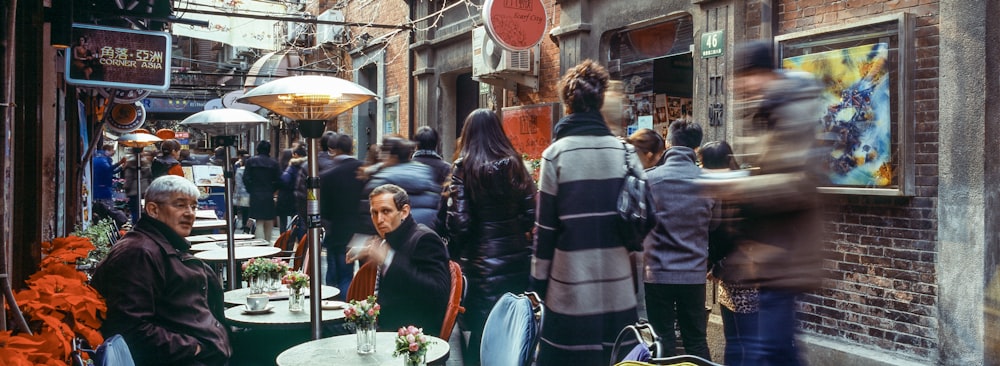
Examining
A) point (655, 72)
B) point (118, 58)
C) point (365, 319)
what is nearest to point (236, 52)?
point (655, 72)

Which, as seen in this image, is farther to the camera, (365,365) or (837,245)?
(837,245)

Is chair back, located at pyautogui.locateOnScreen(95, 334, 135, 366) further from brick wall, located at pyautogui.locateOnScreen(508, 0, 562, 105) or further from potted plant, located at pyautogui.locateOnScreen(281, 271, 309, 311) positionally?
brick wall, located at pyautogui.locateOnScreen(508, 0, 562, 105)

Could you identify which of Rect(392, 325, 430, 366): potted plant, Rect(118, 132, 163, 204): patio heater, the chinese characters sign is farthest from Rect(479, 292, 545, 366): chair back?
Rect(118, 132, 163, 204): patio heater

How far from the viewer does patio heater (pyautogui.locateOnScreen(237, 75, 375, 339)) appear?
4.39 metres

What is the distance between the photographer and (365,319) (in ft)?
12.3

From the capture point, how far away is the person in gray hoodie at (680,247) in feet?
15.8

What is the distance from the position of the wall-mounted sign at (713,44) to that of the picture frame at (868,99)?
974mm

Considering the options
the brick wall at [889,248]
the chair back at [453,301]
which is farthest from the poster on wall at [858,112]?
the chair back at [453,301]

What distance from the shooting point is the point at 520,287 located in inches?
187

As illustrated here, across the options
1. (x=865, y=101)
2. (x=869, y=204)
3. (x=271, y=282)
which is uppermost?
(x=865, y=101)

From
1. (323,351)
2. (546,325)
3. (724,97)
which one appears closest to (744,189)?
(546,325)

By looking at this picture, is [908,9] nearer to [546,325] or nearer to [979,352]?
[979,352]

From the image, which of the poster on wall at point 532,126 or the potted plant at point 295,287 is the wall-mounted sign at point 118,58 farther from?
the poster on wall at point 532,126

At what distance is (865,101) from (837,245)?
1143 millimetres
